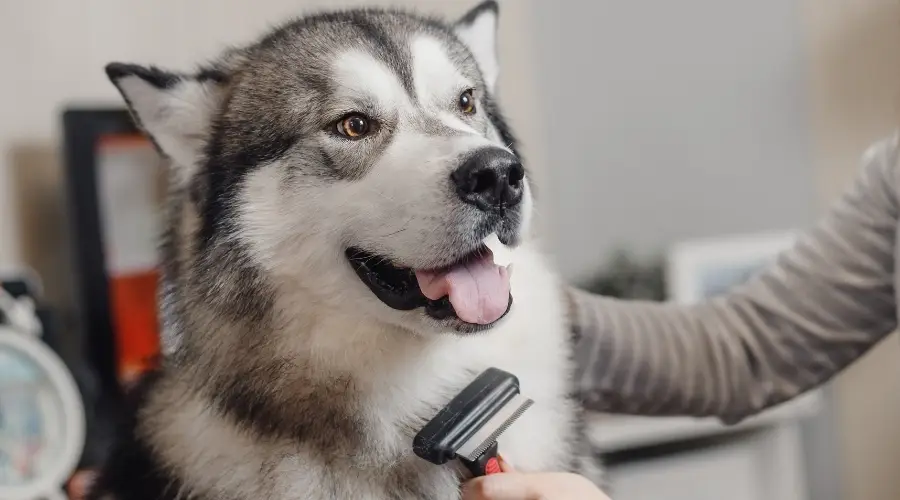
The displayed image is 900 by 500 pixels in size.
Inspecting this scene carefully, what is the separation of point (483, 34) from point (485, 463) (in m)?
0.64

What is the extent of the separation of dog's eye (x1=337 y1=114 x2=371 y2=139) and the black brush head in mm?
326

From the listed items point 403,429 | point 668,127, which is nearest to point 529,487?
point 403,429

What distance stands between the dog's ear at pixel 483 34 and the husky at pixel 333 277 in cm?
11

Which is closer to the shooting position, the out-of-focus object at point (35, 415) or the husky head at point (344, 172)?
the husky head at point (344, 172)

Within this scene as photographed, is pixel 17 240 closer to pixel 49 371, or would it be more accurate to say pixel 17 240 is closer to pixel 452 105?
pixel 49 371

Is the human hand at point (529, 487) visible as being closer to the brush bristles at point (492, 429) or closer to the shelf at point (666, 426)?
the brush bristles at point (492, 429)

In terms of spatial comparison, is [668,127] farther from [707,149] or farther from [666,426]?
[666,426]

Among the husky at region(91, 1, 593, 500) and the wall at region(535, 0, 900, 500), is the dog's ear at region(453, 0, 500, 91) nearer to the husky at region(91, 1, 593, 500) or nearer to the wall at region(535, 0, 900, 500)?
the husky at region(91, 1, 593, 500)

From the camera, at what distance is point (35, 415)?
1428 millimetres

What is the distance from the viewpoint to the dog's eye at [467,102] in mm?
1092

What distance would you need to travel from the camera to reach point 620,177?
2.88 m

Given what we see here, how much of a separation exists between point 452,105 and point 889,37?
6.50ft

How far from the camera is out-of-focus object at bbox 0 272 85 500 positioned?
138 cm

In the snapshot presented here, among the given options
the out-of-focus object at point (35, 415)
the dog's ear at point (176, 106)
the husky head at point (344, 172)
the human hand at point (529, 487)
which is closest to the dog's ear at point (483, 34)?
the husky head at point (344, 172)
